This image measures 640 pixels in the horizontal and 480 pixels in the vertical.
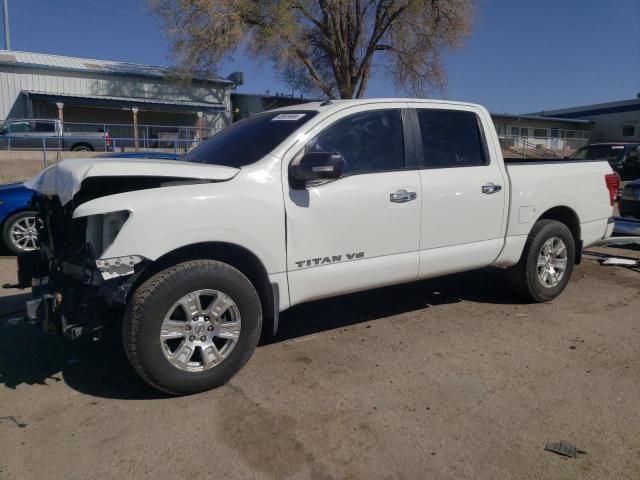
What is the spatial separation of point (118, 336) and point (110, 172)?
180 cm

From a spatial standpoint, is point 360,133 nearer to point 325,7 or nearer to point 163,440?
point 163,440

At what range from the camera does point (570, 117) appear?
175 ft

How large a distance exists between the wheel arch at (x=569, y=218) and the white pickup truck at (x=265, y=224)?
0.91 ft

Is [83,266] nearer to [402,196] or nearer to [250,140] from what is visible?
[250,140]

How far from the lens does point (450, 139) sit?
177 inches

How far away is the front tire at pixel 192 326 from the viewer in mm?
3010

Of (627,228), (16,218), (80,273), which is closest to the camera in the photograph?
(80,273)

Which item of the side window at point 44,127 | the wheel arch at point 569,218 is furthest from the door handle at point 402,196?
the side window at point 44,127

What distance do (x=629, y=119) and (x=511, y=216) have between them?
51.6m

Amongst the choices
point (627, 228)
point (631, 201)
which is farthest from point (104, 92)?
point (627, 228)

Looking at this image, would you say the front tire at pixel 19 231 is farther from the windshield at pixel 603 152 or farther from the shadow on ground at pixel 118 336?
the windshield at pixel 603 152

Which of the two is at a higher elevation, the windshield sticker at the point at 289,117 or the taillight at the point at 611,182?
the windshield sticker at the point at 289,117

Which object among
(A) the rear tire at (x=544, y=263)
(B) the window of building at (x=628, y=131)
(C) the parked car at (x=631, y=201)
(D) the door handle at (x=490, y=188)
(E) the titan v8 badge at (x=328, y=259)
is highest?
(B) the window of building at (x=628, y=131)

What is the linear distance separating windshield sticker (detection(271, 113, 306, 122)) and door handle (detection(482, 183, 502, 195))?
173 centimetres
